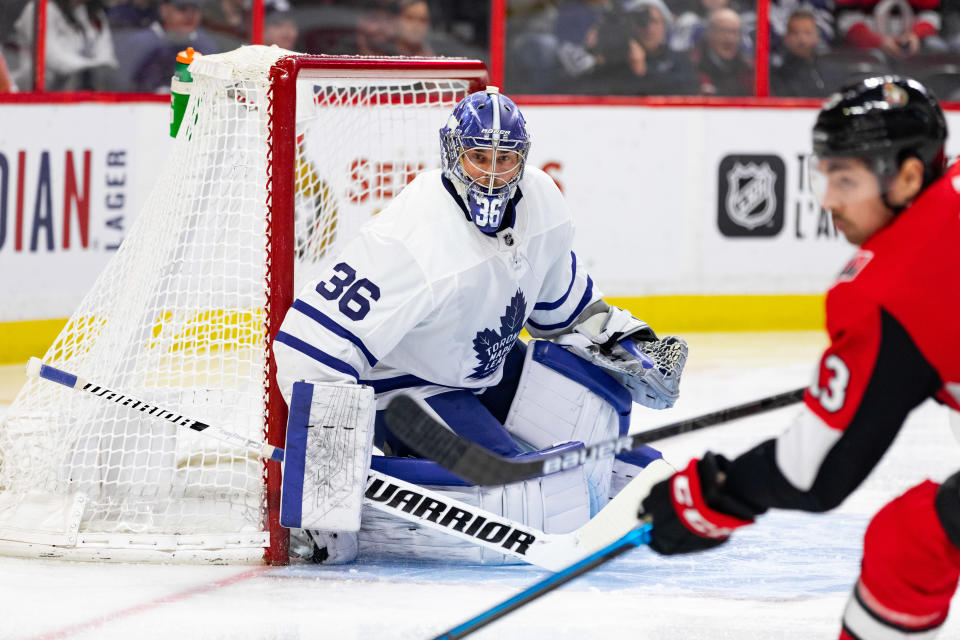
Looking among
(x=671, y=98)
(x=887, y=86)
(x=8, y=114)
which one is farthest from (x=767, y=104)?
(x=887, y=86)

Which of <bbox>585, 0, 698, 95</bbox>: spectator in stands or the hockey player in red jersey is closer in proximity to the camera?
the hockey player in red jersey

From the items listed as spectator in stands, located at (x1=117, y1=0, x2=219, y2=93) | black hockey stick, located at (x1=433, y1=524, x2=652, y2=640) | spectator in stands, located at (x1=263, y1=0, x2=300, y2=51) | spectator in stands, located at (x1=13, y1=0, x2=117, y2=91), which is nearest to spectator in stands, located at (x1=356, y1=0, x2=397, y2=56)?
spectator in stands, located at (x1=263, y1=0, x2=300, y2=51)

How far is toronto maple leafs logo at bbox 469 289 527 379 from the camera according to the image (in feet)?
10.00

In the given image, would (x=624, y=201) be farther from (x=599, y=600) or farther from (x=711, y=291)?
(x=599, y=600)

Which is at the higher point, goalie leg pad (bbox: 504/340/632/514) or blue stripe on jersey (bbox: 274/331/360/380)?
blue stripe on jersey (bbox: 274/331/360/380)

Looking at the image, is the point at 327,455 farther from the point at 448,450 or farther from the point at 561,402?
the point at 448,450

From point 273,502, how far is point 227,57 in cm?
93

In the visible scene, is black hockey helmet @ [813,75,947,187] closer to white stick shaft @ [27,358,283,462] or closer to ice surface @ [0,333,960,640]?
ice surface @ [0,333,960,640]

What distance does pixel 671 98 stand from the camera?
5879mm

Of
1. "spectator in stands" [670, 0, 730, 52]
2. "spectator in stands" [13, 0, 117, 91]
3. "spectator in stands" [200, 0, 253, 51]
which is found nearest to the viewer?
"spectator in stands" [13, 0, 117, 91]

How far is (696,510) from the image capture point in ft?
6.09

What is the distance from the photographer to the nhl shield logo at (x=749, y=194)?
235 inches

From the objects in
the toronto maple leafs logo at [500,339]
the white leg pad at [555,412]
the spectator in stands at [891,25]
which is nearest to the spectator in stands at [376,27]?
the spectator in stands at [891,25]

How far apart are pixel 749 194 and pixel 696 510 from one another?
4272mm
